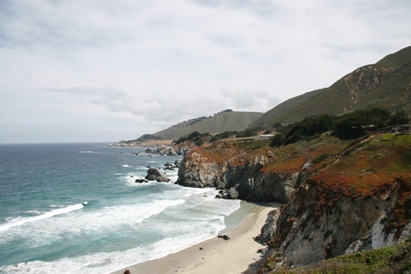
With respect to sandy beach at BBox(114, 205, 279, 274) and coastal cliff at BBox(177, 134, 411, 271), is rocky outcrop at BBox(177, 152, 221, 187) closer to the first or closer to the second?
sandy beach at BBox(114, 205, 279, 274)

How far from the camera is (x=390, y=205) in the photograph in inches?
701

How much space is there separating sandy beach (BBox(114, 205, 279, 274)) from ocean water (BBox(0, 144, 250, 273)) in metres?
1.36

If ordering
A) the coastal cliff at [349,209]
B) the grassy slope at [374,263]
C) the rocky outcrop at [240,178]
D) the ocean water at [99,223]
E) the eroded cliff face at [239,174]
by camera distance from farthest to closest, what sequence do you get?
1. the eroded cliff face at [239,174]
2. the rocky outcrop at [240,178]
3. the ocean water at [99,223]
4. the coastal cliff at [349,209]
5. the grassy slope at [374,263]

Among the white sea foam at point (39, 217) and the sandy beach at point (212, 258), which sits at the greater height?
the white sea foam at point (39, 217)

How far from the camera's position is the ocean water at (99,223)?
90.6 ft

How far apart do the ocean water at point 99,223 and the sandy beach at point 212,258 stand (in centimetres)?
136

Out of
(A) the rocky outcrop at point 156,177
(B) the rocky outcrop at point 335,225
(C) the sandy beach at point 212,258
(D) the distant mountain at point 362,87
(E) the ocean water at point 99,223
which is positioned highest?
(D) the distant mountain at point 362,87

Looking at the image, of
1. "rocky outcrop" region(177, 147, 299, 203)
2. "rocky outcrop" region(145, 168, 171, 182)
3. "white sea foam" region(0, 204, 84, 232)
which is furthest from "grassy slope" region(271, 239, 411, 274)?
"rocky outcrop" region(145, 168, 171, 182)

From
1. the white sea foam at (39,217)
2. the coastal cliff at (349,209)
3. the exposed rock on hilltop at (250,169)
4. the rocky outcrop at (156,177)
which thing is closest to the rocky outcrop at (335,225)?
the coastal cliff at (349,209)

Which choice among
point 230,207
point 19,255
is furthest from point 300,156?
point 19,255

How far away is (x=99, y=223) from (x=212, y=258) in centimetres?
1733

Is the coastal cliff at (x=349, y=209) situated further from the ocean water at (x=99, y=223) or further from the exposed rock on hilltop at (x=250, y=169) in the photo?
the exposed rock on hilltop at (x=250, y=169)

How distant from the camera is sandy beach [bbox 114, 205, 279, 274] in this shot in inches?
1010

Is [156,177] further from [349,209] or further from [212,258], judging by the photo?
[349,209]
